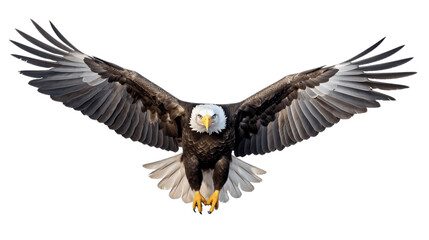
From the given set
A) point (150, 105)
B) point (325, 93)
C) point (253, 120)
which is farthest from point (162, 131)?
point (325, 93)

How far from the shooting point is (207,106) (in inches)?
338

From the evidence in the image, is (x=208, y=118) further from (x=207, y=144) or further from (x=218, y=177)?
(x=218, y=177)

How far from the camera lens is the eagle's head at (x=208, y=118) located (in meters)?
8.48

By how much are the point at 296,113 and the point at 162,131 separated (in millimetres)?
1427

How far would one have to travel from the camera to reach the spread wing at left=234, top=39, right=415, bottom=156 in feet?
29.3

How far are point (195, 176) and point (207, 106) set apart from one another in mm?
764

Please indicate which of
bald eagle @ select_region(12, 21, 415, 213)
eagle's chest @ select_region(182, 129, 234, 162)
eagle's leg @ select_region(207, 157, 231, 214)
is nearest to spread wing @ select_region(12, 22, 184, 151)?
bald eagle @ select_region(12, 21, 415, 213)

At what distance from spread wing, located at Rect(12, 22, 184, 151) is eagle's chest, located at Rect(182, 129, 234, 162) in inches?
10.5

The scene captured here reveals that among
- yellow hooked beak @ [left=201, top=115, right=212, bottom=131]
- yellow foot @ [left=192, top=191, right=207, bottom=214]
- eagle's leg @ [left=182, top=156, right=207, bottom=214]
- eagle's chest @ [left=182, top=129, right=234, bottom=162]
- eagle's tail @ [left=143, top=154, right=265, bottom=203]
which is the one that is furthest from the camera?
eagle's tail @ [left=143, top=154, right=265, bottom=203]

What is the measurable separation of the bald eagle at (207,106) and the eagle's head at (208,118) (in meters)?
0.01

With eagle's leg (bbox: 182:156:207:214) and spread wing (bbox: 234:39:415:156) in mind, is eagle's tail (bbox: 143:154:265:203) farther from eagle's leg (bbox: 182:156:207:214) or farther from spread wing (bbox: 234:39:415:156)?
eagle's leg (bbox: 182:156:207:214)

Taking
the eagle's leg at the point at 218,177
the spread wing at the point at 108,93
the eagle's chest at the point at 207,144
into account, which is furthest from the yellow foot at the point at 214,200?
the spread wing at the point at 108,93

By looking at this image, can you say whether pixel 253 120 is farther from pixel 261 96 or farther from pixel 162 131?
pixel 162 131

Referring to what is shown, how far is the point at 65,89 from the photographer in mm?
8844
